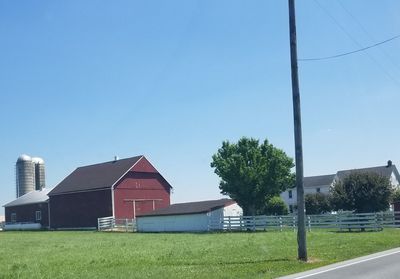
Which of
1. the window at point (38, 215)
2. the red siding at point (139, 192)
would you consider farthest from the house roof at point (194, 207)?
the window at point (38, 215)

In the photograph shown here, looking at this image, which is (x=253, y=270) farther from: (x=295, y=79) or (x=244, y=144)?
(x=244, y=144)

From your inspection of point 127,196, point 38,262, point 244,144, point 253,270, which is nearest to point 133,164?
point 127,196

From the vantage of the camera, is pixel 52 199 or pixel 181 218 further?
pixel 52 199

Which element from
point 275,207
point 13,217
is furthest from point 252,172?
point 13,217

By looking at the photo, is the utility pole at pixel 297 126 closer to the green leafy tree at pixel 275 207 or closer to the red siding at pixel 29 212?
the green leafy tree at pixel 275 207

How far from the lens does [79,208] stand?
6719 centimetres

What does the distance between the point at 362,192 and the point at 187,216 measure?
15233 millimetres

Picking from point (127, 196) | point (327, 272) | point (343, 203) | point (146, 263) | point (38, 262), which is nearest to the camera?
point (327, 272)

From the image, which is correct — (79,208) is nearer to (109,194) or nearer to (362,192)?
(109,194)

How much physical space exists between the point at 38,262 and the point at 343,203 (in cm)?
3043

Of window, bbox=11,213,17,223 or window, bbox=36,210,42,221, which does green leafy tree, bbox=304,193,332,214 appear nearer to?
window, bbox=36,210,42,221

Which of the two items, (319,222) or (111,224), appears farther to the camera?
(111,224)

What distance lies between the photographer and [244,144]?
5194 centimetres

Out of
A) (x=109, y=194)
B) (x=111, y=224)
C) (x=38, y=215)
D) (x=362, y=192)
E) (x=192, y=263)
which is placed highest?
(x=109, y=194)
